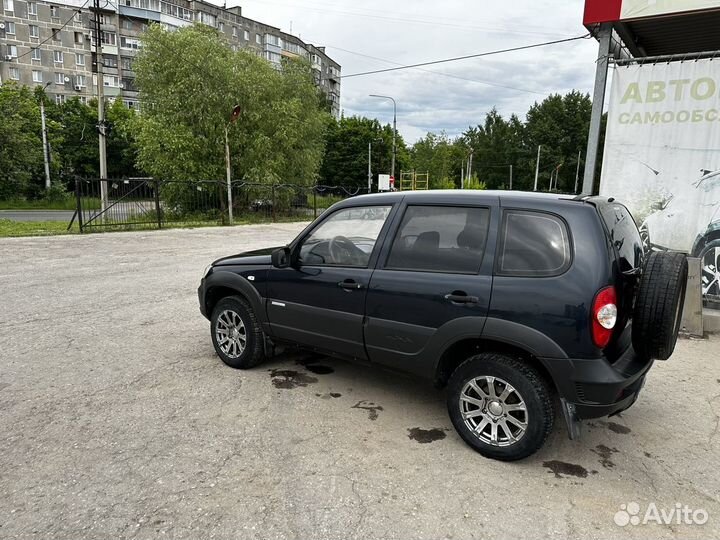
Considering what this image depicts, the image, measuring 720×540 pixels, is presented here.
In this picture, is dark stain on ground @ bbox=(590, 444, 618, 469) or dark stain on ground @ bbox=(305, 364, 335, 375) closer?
dark stain on ground @ bbox=(590, 444, 618, 469)

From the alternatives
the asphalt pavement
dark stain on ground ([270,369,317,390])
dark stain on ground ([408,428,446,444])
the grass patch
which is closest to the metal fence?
the grass patch

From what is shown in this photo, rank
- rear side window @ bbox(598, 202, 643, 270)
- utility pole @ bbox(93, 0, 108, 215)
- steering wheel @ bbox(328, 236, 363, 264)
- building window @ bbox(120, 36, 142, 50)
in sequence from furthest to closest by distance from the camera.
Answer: building window @ bbox(120, 36, 142, 50), utility pole @ bbox(93, 0, 108, 215), steering wheel @ bbox(328, 236, 363, 264), rear side window @ bbox(598, 202, 643, 270)

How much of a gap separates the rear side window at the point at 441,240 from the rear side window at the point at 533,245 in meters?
0.16

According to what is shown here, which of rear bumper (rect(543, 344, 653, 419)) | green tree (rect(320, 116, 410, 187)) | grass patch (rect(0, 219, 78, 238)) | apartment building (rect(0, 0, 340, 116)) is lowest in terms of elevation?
grass patch (rect(0, 219, 78, 238))

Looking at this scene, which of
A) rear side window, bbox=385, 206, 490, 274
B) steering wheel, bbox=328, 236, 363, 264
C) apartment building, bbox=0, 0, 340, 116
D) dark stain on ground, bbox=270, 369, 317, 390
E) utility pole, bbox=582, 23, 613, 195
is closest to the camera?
rear side window, bbox=385, 206, 490, 274

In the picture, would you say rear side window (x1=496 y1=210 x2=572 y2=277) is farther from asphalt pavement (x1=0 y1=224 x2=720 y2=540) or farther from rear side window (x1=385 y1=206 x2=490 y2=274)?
asphalt pavement (x1=0 y1=224 x2=720 y2=540)

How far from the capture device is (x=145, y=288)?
8164 mm

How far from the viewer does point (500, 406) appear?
119 inches

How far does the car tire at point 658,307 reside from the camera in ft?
9.65

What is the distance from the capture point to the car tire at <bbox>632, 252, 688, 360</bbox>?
2941mm

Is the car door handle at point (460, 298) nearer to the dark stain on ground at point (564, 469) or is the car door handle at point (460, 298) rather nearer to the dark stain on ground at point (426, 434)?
the dark stain on ground at point (426, 434)

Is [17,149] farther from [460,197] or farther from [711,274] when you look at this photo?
[711,274]

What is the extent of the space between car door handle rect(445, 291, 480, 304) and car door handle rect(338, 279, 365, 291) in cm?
73

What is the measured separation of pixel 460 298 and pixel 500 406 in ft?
2.42
